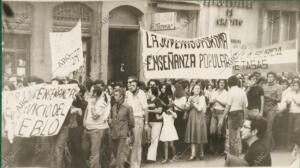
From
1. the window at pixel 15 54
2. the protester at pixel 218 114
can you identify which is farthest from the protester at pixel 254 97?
the window at pixel 15 54

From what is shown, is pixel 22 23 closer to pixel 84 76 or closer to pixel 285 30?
pixel 84 76

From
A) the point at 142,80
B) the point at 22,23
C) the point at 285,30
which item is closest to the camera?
the point at 22,23

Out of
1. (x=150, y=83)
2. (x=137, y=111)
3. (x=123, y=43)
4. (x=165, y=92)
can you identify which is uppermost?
(x=123, y=43)

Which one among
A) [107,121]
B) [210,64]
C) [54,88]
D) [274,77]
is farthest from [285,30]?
[54,88]

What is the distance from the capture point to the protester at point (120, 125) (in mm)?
6137

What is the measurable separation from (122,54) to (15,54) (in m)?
1.36

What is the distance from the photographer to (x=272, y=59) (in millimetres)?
6789

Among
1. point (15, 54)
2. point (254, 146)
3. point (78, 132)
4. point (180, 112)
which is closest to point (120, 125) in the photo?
point (78, 132)

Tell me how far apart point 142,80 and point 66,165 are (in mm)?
1474

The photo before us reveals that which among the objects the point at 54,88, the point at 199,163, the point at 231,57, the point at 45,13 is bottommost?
the point at 199,163

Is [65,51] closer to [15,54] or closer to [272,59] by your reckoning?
[15,54]

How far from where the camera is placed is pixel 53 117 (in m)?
6.03

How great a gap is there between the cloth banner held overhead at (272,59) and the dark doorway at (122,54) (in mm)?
1452

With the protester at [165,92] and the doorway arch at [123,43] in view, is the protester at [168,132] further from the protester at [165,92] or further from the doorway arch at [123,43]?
the doorway arch at [123,43]
